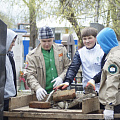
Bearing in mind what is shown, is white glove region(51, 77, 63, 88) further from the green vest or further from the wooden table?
the wooden table

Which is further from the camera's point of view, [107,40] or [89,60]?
[89,60]

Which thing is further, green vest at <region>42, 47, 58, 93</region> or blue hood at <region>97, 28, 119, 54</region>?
green vest at <region>42, 47, 58, 93</region>

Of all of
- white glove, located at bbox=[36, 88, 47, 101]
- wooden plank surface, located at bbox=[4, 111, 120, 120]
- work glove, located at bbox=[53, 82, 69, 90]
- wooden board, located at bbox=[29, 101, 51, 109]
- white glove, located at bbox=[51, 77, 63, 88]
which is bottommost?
wooden plank surface, located at bbox=[4, 111, 120, 120]

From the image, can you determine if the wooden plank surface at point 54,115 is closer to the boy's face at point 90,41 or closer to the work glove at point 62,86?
the work glove at point 62,86

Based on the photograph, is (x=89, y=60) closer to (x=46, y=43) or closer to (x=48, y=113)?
(x=46, y=43)

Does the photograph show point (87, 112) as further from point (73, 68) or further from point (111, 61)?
point (73, 68)

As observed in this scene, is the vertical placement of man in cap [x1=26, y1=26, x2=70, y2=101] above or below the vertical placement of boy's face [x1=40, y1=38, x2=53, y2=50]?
below

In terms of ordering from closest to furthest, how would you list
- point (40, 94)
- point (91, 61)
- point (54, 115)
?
1. point (54, 115)
2. point (40, 94)
3. point (91, 61)

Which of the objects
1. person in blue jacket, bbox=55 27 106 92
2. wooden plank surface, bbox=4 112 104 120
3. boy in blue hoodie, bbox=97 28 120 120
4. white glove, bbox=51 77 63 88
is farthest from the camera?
person in blue jacket, bbox=55 27 106 92

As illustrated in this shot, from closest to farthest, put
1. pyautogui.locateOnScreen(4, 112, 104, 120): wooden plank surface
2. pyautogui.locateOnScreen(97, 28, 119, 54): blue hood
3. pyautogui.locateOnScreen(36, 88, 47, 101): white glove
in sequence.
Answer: pyautogui.locateOnScreen(4, 112, 104, 120): wooden plank surface, pyautogui.locateOnScreen(97, 28, 119, 54): blue hood, pyautogui.locateOnScreen(36, 88, 47, 101): white glove

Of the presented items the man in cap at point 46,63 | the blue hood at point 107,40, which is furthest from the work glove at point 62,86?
the blue hood at point 107,40

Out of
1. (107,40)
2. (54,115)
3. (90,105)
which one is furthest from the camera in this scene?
(107,40)

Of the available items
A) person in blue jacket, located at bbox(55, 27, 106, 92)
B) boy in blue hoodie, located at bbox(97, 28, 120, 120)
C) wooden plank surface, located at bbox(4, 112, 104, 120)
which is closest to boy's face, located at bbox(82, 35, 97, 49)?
person in blue jacket, located at bbox(55, 27, 106, 92)

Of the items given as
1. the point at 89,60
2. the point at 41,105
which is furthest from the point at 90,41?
the point at 41,105
